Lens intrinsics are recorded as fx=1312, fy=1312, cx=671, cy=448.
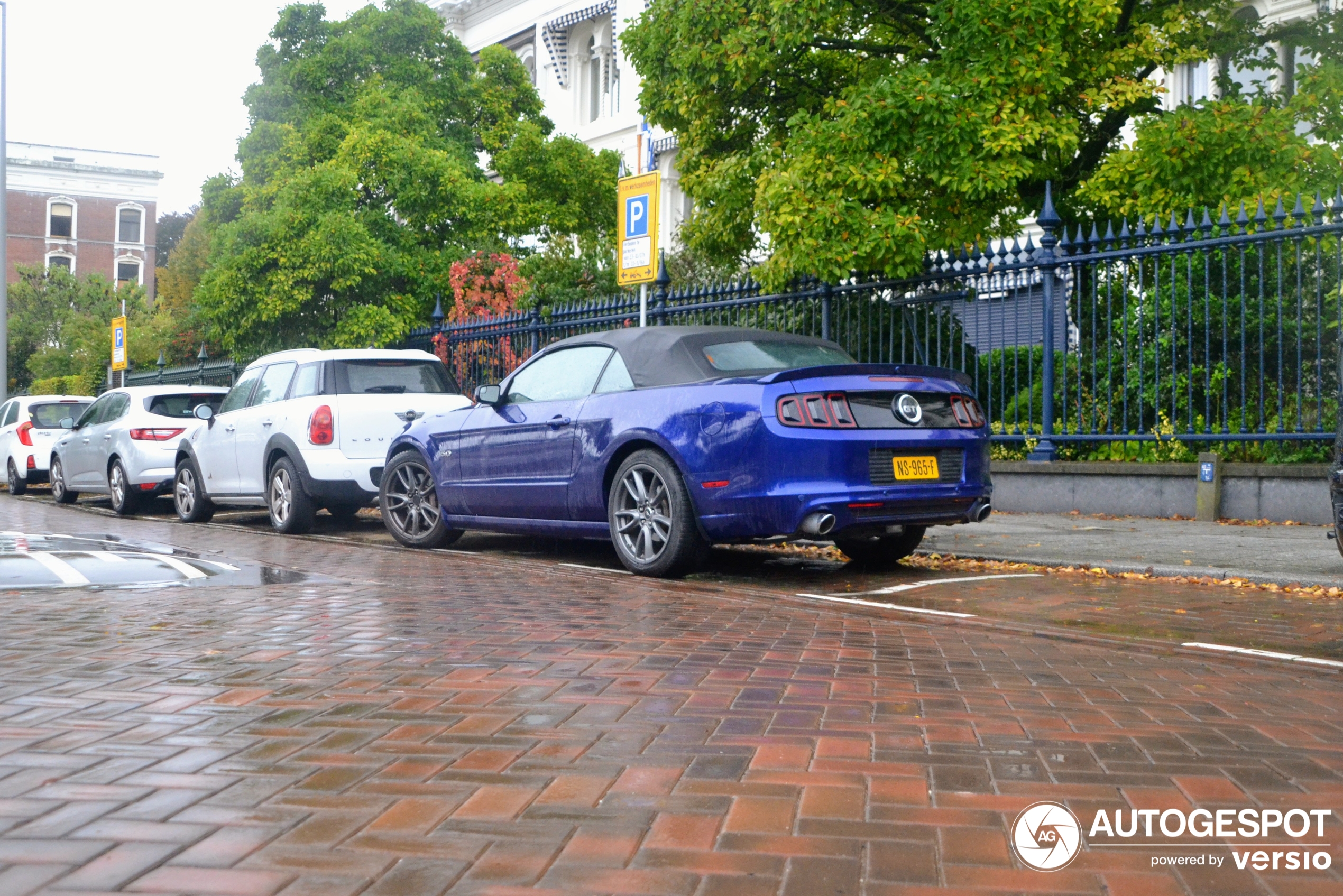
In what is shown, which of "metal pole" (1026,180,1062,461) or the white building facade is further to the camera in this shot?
the white building facade

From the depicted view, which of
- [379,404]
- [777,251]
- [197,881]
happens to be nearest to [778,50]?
[777,251]

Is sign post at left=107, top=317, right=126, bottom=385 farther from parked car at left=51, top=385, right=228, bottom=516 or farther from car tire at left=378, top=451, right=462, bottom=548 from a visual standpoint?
car tire at left=378, top=451, right=462, bottom=548

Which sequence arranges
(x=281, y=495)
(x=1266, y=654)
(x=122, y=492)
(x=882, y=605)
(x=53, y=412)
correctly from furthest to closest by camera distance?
(x=53, y=412) → (x=122, y=492) → (x=281, y=495) → (x=882, y=605) → (x=1266, y=654)

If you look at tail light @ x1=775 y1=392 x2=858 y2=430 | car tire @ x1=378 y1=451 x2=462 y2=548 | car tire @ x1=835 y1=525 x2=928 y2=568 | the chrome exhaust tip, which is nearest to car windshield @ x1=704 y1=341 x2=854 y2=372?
tail light @ x1=775 y1=392 x2=858 y2=430

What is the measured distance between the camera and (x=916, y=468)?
777 cm

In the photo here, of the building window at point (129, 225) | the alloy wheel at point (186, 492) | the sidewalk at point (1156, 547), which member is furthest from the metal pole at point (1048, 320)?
the building window at point (129, 225)

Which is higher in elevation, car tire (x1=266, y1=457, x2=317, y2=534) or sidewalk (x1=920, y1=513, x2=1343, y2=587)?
car tire (x1=266, y1=457, x2=317, y2=534)

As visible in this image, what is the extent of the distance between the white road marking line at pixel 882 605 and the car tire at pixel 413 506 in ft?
12.3

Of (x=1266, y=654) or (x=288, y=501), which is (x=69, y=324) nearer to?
(x=288, y=501)

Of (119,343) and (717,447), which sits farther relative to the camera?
(119,343)

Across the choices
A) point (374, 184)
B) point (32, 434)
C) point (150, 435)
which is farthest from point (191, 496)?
point (374, 184)

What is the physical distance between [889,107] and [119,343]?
50.1ft

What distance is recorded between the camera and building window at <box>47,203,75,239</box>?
7106 cm

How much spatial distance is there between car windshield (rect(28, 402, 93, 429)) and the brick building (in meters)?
53.5
